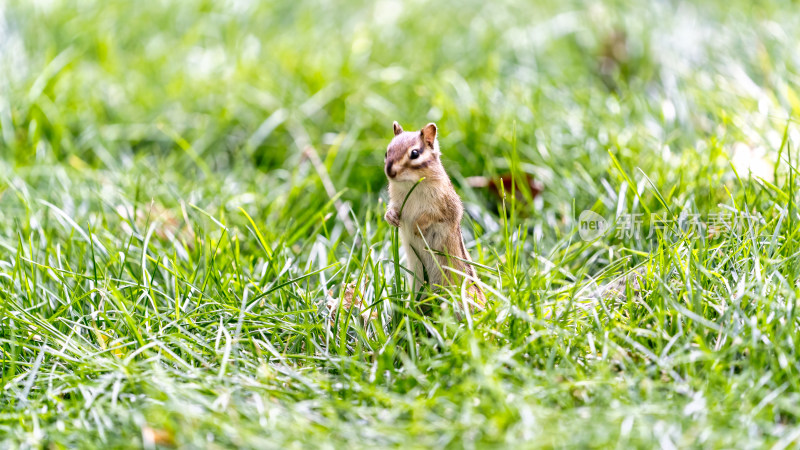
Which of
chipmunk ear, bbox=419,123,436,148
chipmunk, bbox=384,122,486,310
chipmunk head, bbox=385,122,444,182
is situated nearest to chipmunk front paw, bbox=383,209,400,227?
chipmunk, bbox=384,122,486,310

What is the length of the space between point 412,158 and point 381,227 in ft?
2.24

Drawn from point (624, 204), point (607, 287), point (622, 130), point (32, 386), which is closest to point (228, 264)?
point (32, 386)

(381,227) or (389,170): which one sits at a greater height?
(389,170)

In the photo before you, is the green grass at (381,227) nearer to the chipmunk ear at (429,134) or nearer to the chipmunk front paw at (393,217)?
the chipmunk front paw at (393,217)

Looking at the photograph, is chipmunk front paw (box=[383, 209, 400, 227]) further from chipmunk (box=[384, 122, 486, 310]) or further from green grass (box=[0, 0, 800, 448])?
green grass (box=[0, 0, 800, 448])

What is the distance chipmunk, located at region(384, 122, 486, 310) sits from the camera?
2.95 metres

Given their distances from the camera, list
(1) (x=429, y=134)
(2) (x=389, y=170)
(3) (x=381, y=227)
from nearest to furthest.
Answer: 1. (2) (x=389, y=170)
2. (1) (x=429, y=134)
3. (3) (x=381, y=227)

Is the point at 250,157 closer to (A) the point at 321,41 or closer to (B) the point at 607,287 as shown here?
(A) the point at 321,41

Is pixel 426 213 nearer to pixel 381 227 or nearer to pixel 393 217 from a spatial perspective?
pixel 393 217

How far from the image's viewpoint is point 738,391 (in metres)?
2.36

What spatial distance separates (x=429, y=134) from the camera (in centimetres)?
306

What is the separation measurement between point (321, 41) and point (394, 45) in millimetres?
549

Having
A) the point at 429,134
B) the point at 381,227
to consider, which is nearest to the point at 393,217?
the point at 429,134

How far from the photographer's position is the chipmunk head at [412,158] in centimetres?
292
